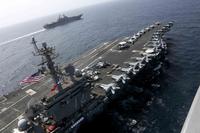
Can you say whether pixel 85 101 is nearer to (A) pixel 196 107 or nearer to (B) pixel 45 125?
(B) pixel 45 125

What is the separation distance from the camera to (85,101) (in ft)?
140

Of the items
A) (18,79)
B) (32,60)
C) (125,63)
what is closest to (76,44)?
(32,60)

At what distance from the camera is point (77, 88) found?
134 feet

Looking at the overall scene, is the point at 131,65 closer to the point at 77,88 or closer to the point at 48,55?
the point at 77,88

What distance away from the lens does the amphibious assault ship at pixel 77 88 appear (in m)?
37.8

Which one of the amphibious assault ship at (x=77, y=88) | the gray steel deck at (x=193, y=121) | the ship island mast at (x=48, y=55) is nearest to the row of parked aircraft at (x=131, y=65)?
the amphibious assault ship at (x=77, y=88)

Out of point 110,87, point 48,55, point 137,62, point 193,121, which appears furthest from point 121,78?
point 193,121

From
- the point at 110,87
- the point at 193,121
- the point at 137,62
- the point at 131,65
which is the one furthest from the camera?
the point at 137,62

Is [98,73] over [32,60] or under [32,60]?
over

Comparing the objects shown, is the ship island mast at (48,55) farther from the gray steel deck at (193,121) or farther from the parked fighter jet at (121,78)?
the gray steel deck at (193,121)

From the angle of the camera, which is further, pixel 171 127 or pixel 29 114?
pixel 171 127

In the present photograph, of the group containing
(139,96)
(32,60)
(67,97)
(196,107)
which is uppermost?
(196,107)

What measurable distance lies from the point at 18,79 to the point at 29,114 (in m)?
52.2

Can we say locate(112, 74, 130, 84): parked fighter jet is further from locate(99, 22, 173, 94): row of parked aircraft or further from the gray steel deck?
the gray steel deck
